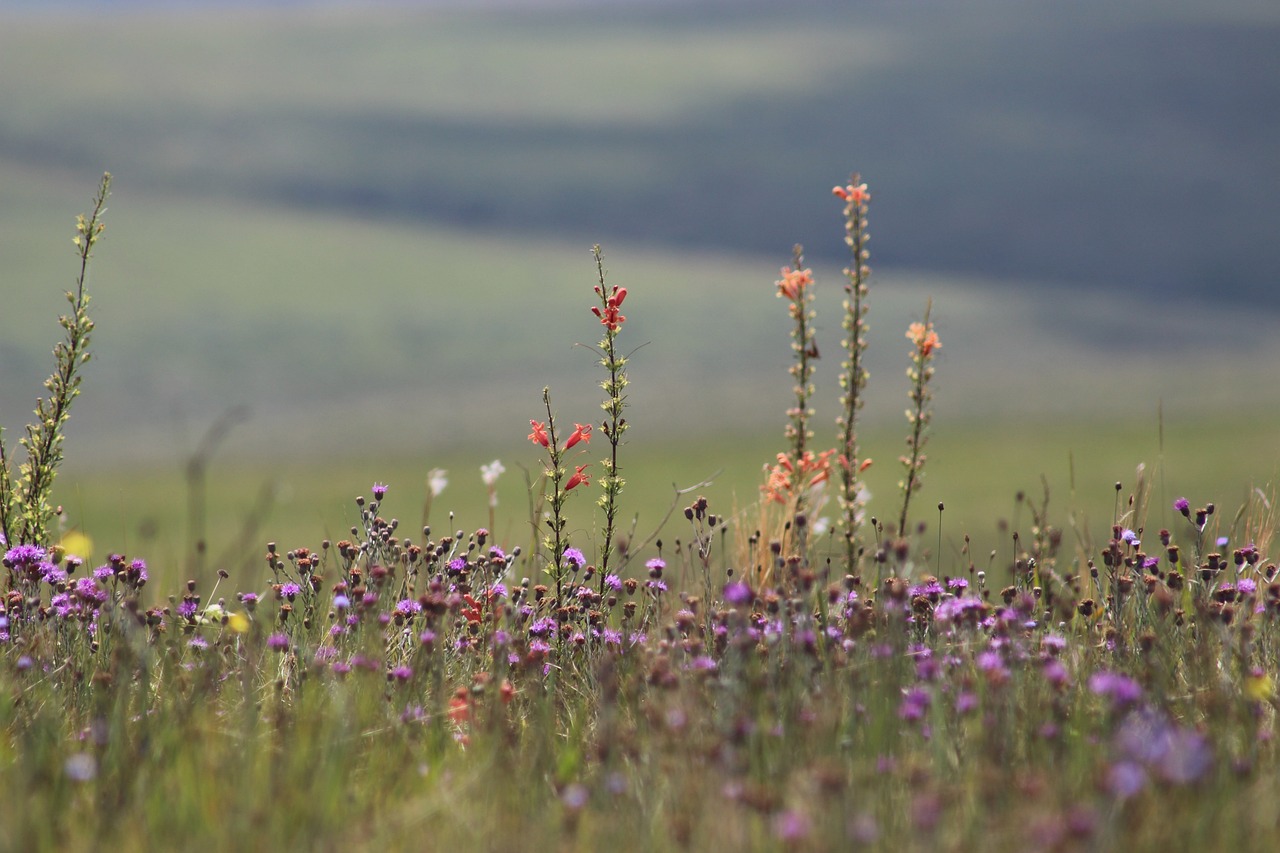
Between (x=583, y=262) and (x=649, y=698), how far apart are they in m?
128

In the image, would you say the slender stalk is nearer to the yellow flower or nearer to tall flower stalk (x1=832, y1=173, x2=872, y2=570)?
tall flower stalk (x1=832, y1=173, x2=872, y2=570)

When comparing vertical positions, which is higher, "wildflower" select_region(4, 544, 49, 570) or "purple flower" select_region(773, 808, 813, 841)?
"wildflower" select_region(4, 544, 49, 570)

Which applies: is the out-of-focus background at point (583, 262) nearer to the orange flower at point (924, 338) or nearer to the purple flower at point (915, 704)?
the purple flower at point (915, 704)

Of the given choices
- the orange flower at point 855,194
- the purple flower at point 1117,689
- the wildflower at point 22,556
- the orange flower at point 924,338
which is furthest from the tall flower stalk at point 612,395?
the purple flower at point 1117,689

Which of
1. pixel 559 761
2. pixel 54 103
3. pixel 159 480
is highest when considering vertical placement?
pixel 54 103

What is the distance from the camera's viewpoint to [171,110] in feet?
518

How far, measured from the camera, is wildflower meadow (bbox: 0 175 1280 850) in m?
2.80

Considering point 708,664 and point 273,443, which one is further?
point 273,443

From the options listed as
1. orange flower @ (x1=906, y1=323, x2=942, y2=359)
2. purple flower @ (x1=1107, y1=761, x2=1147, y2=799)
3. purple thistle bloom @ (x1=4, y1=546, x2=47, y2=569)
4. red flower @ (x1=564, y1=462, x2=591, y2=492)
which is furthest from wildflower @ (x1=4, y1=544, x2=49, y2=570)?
purple flower @ (x1=1107, y1=761, x2=1147, y2=799)

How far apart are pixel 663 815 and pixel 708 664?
1.83 ft

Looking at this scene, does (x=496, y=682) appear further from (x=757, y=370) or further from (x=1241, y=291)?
(x=1241, y=291)

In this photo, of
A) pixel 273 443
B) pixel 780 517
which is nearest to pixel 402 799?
pixel 780 517

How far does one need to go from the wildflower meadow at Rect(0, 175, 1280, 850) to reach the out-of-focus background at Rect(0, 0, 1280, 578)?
2.13 feet

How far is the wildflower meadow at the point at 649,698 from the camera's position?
2.80 meters
